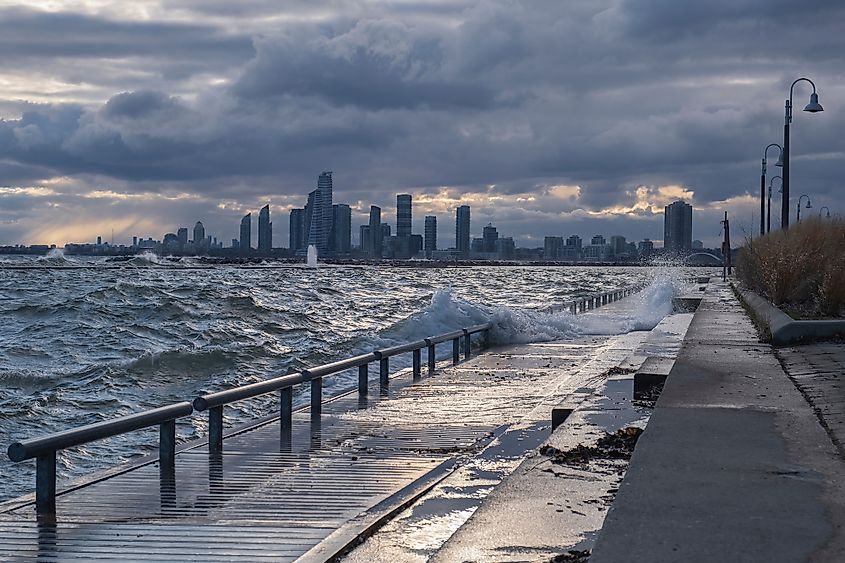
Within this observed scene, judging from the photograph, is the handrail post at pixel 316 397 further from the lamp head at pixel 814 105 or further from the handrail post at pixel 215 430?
the lamp head at pixel 814 105

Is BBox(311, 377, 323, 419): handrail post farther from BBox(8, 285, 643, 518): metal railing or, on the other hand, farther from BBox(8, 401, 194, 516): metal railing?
BBox(8, 401, 194, 516): metal railing

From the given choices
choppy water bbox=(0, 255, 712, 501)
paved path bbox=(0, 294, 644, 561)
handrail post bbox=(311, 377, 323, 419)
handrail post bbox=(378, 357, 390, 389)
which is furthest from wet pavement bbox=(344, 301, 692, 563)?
choppy water bbox=(0, 255, 712, 501)

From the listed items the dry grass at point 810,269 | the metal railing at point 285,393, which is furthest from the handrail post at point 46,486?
the dry grass at point 810,269

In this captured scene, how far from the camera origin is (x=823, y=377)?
42.3ft

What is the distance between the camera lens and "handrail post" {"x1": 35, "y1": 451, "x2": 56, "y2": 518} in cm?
832

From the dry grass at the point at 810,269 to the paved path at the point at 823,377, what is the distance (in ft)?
16.4

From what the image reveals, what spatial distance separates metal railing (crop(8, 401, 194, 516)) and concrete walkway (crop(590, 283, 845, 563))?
451 centimetres

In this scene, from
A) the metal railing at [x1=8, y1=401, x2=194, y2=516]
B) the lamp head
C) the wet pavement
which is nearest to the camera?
the wet pavement

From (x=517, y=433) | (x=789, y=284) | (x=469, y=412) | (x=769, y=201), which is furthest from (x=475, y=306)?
(x=769, y=201)

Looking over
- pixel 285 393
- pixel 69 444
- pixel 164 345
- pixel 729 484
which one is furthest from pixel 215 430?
pixel 164 345

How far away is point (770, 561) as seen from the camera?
16.5 ft

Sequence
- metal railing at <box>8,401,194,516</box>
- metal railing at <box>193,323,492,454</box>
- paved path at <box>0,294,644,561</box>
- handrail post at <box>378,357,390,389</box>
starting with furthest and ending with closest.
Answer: handrail post at <box>378,357,390,389</box> → metal railing at <box>193,323,492,454</box> → metal railing at <box>8,401,194,516</box> → paved path at <box>0,294,644,561</box>

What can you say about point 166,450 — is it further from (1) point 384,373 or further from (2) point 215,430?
(1) point 384,373

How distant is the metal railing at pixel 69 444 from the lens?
8281 millimetres
